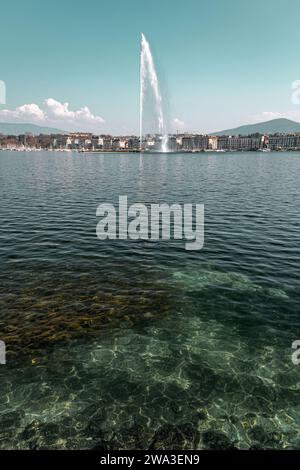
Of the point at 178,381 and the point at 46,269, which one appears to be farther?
the point at 46,269

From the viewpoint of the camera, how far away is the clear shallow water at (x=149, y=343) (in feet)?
46.2

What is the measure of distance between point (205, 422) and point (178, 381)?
274 centimetres

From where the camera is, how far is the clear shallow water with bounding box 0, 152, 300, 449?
14094mm

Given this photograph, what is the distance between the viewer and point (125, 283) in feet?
90.7

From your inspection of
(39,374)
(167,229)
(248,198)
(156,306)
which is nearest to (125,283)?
(156,306)

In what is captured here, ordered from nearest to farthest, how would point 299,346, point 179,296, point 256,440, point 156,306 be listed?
point 256,440, point 299,346, point 156,306, point 179,296

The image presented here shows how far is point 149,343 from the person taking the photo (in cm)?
1983

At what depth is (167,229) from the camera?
4591cm

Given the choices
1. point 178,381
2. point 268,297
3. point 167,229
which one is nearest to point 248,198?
point 167,229

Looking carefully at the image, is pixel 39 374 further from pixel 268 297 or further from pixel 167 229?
pixel 167 229

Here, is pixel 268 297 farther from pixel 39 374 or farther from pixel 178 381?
pixel 39 374
